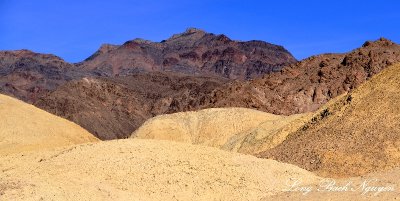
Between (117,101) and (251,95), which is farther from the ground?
(117,101)

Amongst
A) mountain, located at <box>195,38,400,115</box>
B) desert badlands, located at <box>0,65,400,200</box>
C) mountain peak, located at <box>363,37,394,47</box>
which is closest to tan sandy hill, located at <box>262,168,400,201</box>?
desert badlands, located at <box>0,65,400,200</box>

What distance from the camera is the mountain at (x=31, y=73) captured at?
13388cm

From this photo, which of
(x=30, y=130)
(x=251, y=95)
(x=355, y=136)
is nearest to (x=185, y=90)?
(x=251, y=95)

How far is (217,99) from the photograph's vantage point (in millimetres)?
80125

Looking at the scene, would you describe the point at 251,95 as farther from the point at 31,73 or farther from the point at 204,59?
the point at 204,59

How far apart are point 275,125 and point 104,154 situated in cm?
1999

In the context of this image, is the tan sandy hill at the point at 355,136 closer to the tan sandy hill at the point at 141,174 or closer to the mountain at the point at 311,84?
the tan sandy hill at the point at 141,174

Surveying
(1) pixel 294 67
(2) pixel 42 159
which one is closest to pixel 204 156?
(2) pixel 42 159

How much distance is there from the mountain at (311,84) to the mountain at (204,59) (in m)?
92.2

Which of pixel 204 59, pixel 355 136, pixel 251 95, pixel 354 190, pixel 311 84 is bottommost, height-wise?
pixel 354 190

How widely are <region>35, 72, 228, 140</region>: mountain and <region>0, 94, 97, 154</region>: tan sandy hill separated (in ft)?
138

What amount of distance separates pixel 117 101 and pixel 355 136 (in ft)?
258

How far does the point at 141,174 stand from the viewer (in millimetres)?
17625

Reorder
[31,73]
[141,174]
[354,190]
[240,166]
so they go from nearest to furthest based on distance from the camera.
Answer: [354,190] → [141,174] → [240,166] → [31,73]
